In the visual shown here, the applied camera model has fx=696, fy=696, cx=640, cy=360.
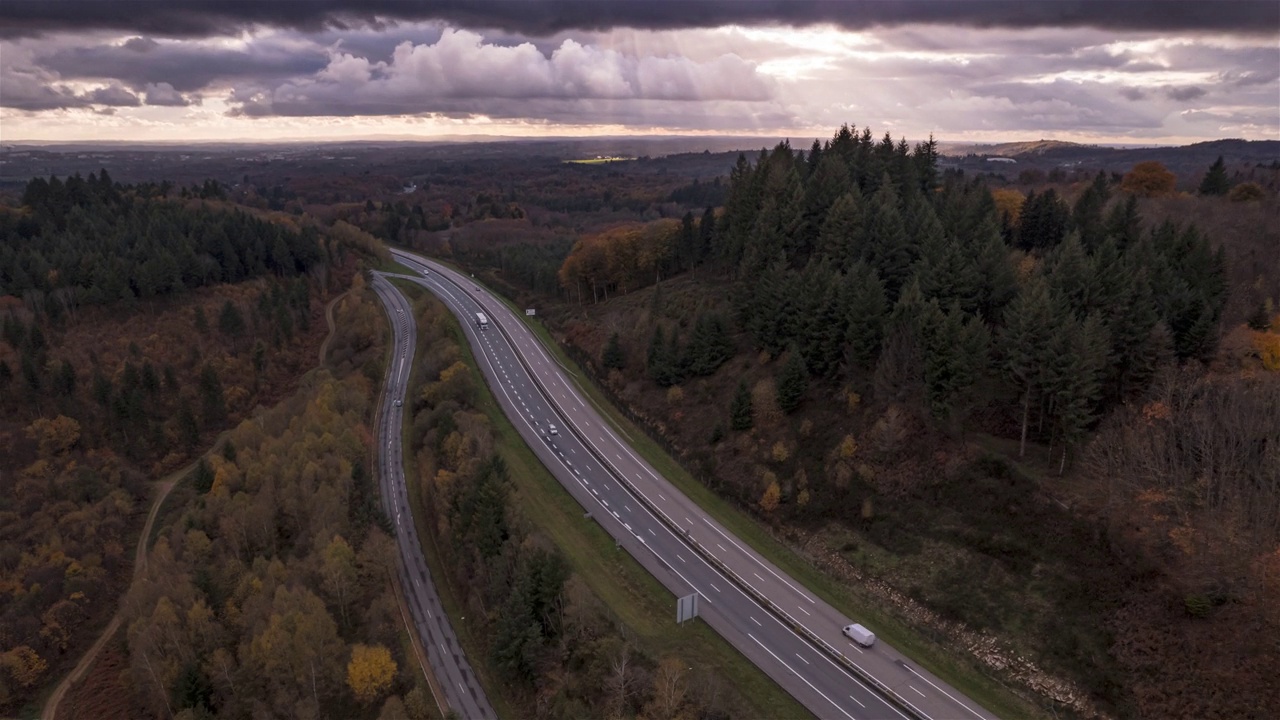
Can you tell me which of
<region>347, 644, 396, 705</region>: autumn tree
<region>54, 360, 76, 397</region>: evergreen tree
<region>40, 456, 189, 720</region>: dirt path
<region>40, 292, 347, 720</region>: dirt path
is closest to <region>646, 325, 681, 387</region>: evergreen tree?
<region>347, 644, 396, 705</region>: autumn tree

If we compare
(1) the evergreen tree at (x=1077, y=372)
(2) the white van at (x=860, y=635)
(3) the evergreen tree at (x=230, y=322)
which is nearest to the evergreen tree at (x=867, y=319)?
(1) the evergreen tree at (x=1077, y=372)

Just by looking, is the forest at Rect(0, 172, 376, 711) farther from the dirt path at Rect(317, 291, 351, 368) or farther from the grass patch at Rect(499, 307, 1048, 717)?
the grass patch at Rect(499, 307, 1048, 717)

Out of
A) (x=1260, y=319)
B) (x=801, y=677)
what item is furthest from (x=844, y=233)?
(x=801, y=677)

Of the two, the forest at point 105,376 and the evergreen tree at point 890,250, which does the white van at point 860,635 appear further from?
the forest at point 105,376

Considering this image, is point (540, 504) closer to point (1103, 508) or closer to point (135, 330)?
point (1103, 508)

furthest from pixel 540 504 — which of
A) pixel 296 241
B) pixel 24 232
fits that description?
pixel 24 232

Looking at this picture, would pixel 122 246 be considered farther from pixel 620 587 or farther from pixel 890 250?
pixel 890 250
